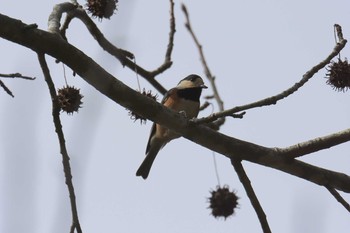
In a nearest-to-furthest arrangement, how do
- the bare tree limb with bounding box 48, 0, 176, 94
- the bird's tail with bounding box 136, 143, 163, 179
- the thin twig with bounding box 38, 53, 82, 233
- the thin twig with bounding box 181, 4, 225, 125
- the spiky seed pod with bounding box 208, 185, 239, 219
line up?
the thin twig with bounding box 38, 53, 82, 233 → the bare tree limb with bounding box 48, 0, 176, 94 → the spiky seed pod with bounding box 208, 185, 239, 219 → the thin twig with bounding box 181, 4, 225, 125 → the bird's tail with bounding box 136, 143, 163, 179

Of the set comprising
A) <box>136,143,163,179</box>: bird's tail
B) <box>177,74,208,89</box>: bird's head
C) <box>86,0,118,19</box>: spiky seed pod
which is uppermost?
<box>177,74,208,89</box>: bird's head

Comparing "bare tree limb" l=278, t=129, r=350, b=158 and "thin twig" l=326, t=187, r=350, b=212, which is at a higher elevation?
"bare tree limb" l=278, t=129, r=350, b=158

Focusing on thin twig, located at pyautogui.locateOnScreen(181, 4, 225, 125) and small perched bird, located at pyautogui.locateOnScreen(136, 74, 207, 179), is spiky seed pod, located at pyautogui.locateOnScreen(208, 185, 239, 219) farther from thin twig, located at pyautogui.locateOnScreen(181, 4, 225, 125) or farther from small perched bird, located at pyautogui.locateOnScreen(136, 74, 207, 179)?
small perched bird, located at pyautogui.locateOnScreen(136, 74, 207, 179)

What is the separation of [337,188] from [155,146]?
2.53 meters

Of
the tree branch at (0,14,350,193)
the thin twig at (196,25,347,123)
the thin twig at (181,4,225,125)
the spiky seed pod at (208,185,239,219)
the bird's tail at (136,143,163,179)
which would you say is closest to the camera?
the tree branch at (0,14,350,193)

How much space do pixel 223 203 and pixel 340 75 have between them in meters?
1.00

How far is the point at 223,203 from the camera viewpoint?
3631mm

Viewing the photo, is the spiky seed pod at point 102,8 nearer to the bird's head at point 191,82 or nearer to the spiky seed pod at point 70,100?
the spiky seed pod at point 70,100

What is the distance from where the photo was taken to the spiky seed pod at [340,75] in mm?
3285

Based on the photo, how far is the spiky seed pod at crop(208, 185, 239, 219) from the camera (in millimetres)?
3621

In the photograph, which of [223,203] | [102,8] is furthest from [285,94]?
[102,8]

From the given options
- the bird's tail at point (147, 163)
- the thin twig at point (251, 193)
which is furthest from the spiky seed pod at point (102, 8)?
Result: the bird's tail at point (147, 163)

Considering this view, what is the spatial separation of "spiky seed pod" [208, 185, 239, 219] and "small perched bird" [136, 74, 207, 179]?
4.70 feet

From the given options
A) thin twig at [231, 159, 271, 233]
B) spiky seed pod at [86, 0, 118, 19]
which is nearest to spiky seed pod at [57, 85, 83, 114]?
spiky seed pod at [86, 0, 118, 19]
